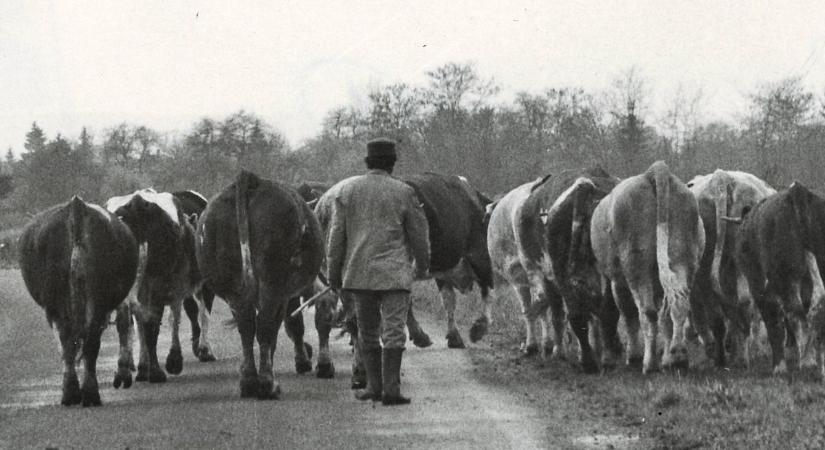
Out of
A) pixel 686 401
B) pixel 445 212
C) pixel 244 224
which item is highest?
pixel 445 212

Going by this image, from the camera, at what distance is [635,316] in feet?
41.8

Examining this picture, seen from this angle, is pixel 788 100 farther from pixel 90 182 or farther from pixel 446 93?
pixel 90 182

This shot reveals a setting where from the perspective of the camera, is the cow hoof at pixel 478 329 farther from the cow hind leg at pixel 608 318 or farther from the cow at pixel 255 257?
the cow at pixel 255 257

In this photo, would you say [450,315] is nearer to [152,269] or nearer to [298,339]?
[298,339]

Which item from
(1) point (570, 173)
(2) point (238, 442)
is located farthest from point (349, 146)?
(2) point (238, 442)

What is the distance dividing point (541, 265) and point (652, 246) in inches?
75.9

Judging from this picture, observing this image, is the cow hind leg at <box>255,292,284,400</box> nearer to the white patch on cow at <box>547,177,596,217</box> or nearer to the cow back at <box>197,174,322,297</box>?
the cow back at <box>197,174,322,297</box>

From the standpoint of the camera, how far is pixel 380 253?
34.4 ft

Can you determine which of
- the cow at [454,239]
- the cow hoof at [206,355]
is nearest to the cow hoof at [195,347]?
the cow hoof at [206,355]

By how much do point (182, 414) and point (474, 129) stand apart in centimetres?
3752

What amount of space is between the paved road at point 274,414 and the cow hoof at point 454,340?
830 mm

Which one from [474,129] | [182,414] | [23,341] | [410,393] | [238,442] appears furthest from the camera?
[474,129]

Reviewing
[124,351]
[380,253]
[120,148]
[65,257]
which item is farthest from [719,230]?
[120,148]

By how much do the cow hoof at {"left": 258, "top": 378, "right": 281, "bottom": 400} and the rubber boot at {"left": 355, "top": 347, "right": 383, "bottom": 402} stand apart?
0.71m
